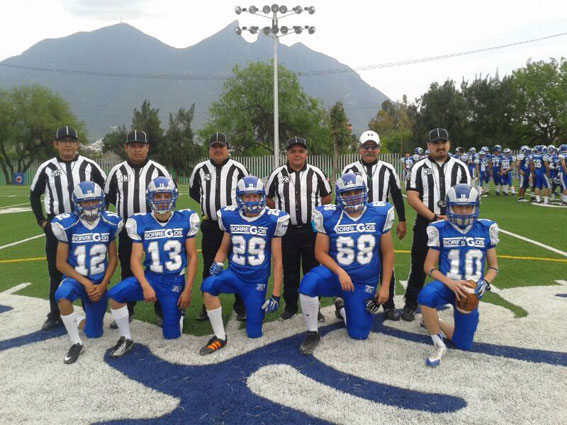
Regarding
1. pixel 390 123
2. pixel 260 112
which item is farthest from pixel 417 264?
pixel 390 123

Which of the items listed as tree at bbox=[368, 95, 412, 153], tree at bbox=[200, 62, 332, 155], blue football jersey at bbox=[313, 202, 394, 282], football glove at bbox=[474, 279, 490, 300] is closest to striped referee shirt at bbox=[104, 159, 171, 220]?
blue football jersey at bbox=[313, 202, 394, 282]

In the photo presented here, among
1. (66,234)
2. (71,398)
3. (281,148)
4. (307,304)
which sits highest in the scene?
(281,148)

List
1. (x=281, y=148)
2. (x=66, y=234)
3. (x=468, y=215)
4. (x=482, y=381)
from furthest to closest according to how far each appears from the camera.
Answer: (x=281, y=148) → (x=66, y=234) → (x=468, y=215) → (x=482, y=381)

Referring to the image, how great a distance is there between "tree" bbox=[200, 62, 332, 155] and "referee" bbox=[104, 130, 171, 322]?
35.7m

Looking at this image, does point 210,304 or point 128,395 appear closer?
point 128,395

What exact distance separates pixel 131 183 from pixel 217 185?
0.84m

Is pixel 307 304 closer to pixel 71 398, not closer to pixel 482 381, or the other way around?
pixel 482 381

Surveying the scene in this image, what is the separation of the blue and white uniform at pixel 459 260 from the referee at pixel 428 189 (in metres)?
0.54

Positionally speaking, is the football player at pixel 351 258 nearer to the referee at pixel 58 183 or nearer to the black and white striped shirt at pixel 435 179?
the black and white striped shirt at pixel 435 179

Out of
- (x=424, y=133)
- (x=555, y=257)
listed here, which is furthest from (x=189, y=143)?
(x=555, y=257)

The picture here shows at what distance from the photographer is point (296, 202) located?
4.35 m

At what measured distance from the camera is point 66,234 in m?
3.79

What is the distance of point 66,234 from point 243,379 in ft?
6.64

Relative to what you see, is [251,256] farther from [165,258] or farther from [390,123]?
[390,123]
